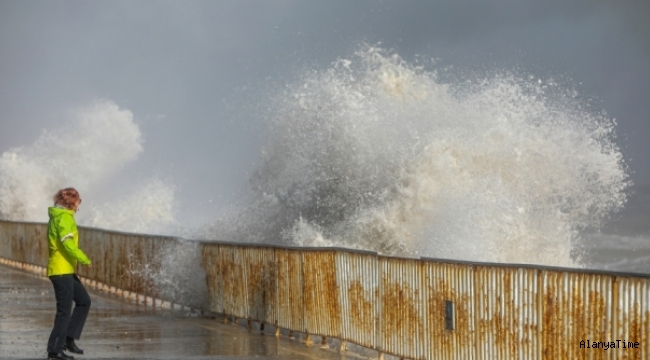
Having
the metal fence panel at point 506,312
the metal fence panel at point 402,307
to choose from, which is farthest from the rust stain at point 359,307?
the metal fence panel at point 506,312

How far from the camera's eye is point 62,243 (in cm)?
1142

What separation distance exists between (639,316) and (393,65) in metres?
29.8

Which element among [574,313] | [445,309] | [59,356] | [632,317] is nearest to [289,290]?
[59,356]

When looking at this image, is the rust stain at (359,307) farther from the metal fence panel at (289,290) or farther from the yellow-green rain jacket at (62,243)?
the yellow-green rain jacket at (62,243)

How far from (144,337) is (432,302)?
4.76 metres

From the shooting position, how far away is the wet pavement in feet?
39.9

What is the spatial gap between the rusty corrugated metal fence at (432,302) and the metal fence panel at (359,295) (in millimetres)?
11

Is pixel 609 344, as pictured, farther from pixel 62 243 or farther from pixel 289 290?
pixel 289 290

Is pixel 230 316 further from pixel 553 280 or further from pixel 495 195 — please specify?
pixel 495 195

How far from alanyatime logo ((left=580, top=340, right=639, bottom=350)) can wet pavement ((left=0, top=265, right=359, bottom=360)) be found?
421 centimetres

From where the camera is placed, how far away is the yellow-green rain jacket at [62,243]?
1139cm

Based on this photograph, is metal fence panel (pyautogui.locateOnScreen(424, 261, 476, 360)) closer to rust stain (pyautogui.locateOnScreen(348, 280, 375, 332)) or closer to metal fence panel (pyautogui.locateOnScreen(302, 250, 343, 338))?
rust stain (pyautogui.locateOnScreen(348, 280, 375, 332))

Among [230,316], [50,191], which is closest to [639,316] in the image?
[230,316]

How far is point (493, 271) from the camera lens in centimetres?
957
